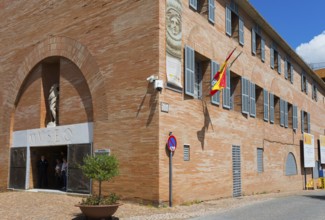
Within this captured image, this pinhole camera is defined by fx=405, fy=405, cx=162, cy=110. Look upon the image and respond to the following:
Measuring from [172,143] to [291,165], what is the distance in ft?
56.7

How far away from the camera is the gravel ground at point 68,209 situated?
11.5 metres

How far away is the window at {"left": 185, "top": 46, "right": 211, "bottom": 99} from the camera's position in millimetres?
15500

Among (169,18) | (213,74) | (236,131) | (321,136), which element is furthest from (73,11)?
(321,136)

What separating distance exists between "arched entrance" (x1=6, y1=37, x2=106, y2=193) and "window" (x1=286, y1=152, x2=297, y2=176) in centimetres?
1553

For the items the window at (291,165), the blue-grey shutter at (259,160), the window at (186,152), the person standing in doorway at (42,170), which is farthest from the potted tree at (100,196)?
the window at (291,165)

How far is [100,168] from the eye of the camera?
11.0 m

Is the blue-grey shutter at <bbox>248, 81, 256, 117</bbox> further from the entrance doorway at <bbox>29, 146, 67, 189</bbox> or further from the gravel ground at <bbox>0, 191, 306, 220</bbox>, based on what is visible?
the entrance doorway at <bbox>29, 146, 67, 189</bbox>

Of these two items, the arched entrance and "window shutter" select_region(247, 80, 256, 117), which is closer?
the arched entrance

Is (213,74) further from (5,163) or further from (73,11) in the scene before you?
(5,163)

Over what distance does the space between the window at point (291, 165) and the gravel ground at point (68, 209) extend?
13.6 meters

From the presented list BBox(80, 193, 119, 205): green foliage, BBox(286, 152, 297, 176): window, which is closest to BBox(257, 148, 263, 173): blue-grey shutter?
BBox(286, 152, 297, 176): window

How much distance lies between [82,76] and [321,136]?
2666 cm

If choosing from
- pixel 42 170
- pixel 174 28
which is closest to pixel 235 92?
pixel 174 28

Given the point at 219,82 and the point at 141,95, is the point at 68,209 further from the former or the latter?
the point at 219,82
